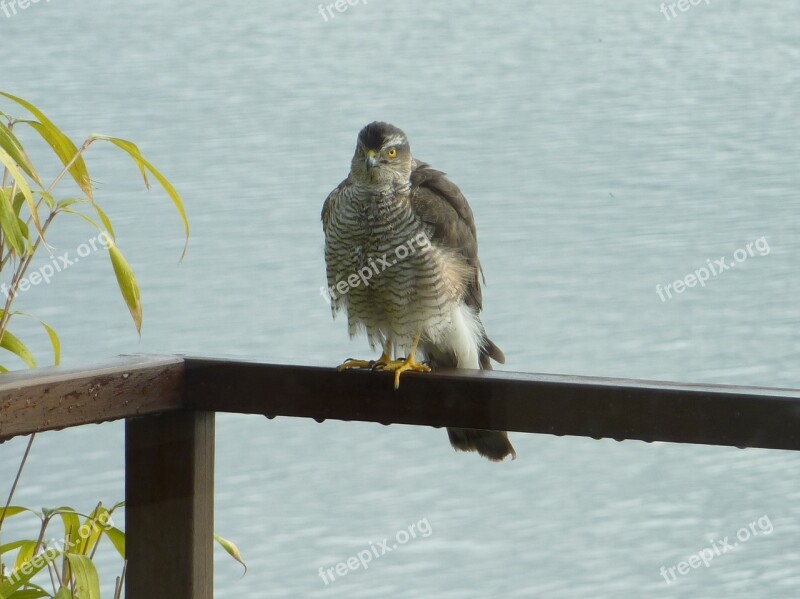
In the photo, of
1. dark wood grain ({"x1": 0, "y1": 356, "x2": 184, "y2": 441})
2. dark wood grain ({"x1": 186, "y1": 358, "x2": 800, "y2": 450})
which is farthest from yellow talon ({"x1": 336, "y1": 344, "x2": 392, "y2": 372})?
dark wood grain ({"x1": 0, "y1": 356, "x2": 184, "y2": 441})

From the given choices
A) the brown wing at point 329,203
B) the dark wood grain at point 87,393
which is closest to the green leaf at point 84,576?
the dark wood grain at point 87,393

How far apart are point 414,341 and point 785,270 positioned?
337cm

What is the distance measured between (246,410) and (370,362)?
331 mm

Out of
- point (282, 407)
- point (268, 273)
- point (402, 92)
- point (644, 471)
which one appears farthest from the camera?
point (402, 92)

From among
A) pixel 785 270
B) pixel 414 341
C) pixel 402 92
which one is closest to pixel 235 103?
pixel 402 92

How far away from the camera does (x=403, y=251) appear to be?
179 cm

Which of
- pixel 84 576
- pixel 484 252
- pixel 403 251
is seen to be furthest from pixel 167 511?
pixel 484 252

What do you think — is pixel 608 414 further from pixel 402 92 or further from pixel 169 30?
pixel 169 30

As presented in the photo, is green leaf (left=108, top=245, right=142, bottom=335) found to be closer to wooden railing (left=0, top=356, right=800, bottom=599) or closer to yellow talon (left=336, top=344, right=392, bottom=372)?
wooden railing (left=0, top=356, right=800, bottom=599)

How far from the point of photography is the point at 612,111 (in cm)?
709

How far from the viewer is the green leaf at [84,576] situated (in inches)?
47.6

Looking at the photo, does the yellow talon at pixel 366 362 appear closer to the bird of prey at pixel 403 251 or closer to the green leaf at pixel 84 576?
the bird of prey at pixel 403 251

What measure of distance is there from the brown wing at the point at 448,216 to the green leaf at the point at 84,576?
2.41ft

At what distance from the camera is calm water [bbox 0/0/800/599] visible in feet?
9.95
